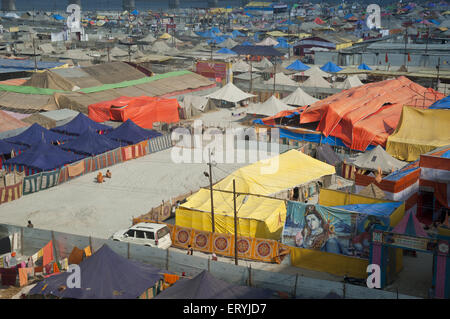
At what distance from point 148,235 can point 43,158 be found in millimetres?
9544

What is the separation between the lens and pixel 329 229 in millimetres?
16297

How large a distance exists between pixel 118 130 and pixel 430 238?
65.2 ft

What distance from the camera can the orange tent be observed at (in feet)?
113

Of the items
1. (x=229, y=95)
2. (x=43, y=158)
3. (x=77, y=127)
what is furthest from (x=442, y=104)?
(x=43, y=158)

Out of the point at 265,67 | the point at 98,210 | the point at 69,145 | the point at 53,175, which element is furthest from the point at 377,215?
the point at 265,67

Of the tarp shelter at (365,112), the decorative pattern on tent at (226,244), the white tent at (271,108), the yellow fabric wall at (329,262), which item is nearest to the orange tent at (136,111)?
the white tent at (271,108)

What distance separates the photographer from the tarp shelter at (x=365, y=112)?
28.8m

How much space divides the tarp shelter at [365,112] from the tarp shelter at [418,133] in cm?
28

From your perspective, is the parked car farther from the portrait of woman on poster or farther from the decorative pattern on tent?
the portrait of woman on poster

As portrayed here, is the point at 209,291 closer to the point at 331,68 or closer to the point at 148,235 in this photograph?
the point at 148,235

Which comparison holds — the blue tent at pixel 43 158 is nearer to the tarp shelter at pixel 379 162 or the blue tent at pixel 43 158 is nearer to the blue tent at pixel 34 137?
the blue tent at pixel 34 137

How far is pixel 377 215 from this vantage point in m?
15.7

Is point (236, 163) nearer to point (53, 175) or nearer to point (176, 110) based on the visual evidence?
point (53, 175)

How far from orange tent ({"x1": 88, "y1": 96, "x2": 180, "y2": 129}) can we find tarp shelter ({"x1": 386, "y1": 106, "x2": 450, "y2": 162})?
15.5 meters
